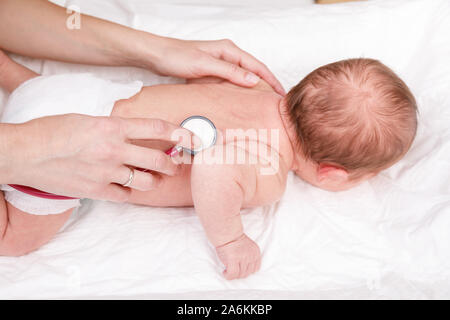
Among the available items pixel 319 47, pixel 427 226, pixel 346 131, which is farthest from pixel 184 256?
pixel 319 47

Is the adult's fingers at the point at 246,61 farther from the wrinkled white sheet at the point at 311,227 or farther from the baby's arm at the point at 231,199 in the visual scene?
the baby's arm at the point at 231,199

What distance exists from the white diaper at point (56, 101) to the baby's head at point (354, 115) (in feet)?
1.68

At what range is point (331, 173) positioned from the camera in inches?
47.5

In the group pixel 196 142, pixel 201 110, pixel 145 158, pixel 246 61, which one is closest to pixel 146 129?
pixel 145 158

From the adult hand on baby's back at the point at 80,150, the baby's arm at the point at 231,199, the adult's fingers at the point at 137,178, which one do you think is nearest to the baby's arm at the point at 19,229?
the adult hand on baby's back at the point at 80,150

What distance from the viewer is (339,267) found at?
47.3 inches

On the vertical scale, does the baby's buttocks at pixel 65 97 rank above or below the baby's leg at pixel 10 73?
below

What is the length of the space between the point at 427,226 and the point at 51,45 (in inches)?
52.6

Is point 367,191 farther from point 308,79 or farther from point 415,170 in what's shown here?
point 308,79

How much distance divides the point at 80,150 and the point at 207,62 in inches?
22.0

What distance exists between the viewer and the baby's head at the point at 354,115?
41.9 inches

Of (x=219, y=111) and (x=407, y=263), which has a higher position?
(x=219, y=111)

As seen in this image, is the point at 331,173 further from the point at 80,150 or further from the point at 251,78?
the point at 80,150

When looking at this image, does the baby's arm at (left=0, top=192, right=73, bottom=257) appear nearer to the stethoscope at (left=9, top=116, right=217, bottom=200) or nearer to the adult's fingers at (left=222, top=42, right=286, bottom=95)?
the stethoscope at (left=9, top=116, right=217, bottom=200)
